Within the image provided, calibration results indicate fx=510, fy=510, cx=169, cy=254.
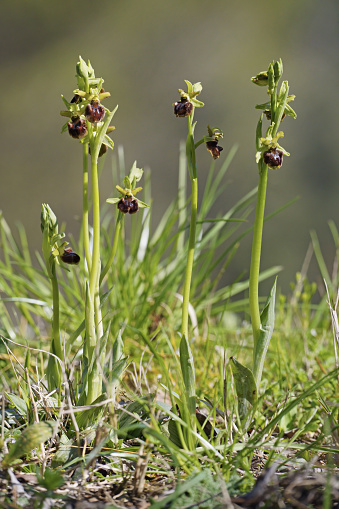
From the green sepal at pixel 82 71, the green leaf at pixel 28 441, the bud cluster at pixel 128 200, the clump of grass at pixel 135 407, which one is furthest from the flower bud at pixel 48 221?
the green leaf at pixel 28 441

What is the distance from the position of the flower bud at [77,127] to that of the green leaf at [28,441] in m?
0.48

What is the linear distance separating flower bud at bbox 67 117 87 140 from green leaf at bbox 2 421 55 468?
0.48 meters

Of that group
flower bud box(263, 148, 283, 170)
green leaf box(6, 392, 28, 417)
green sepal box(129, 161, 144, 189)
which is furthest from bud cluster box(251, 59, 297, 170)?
green leaf box(6, 392, 28, 417)

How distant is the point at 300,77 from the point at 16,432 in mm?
4515

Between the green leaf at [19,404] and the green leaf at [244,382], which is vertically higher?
the green leaf at [244,382]

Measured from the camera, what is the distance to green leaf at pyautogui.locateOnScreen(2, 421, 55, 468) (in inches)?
28.0

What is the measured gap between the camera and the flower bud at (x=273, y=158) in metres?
0.85

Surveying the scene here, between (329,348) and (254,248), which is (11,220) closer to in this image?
(329,348)

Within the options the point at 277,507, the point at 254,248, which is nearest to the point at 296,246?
the point at 254,248

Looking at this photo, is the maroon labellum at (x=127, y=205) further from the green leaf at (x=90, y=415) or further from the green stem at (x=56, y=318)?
the green leaf at (x=90, y=415)

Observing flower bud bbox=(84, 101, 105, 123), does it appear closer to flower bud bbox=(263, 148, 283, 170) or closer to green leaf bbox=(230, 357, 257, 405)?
flower bud bbox=(263, 148, 283, 170)

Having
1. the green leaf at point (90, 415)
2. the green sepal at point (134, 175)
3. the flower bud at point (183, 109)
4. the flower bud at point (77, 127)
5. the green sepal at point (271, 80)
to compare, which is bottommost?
the green leaf at point (90, 415)

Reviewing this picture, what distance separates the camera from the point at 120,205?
3.00 feet

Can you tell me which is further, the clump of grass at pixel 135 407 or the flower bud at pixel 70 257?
the flower bud at pixel 70 257
